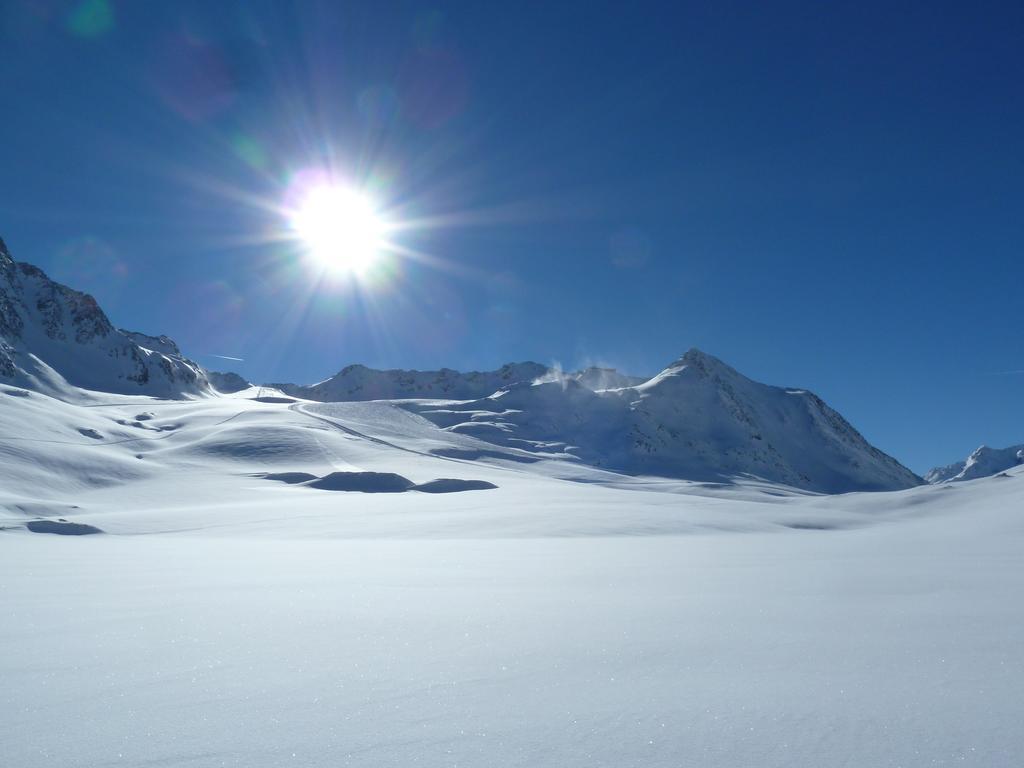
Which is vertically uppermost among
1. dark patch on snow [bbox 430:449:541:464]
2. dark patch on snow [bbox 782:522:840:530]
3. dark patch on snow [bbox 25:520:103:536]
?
→ dark patch on snow [bbox 430:449:541:464]

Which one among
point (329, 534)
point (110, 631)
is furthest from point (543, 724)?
point (329, 534)

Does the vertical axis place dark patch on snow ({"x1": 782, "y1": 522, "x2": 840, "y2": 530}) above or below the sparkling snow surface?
above

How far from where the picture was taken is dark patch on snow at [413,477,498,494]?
49094 millimetres

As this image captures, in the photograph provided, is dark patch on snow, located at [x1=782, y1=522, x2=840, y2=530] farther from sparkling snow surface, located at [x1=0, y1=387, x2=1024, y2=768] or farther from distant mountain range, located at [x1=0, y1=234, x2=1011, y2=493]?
distant mountain range, located at [x1=0, y1=234, x2=1011, y2=493]

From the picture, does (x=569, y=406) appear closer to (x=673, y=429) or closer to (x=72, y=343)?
(x=673, y=429)

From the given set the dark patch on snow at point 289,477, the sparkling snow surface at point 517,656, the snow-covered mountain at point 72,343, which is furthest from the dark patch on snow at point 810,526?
the snow-covered mountain at point 72,343

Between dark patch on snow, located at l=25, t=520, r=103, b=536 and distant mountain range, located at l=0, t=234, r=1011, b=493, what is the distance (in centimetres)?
8673

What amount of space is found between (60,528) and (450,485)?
32698 mm

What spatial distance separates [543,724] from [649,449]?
128601mm

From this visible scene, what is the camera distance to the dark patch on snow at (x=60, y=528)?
18.4 m

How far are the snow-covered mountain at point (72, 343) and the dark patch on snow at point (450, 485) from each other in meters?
114

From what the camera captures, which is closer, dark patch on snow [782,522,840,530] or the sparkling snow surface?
the sparkling snow surface

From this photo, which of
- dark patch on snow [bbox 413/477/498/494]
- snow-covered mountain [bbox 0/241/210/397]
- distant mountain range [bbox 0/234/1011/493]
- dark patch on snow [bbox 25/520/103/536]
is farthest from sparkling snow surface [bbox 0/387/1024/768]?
snow-covered mountain [bbox 0/241/210/397]

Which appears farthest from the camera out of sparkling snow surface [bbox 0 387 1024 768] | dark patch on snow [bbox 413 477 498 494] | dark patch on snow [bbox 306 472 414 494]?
dark patch on snow [bbox 413 477 498 494]
